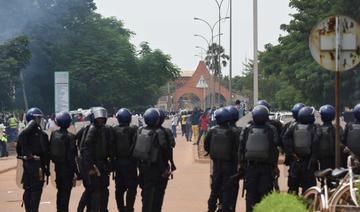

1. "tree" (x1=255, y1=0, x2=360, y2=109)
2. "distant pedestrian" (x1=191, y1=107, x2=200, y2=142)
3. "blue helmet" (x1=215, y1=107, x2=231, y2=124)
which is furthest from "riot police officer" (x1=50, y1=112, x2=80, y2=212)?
"tree" (x1=255, y1=0, x2=360, y2=109)

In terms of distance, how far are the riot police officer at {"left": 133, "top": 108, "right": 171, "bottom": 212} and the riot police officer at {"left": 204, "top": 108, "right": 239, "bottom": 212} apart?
69 cm

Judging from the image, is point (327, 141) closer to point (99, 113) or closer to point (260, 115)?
point (260, 115)

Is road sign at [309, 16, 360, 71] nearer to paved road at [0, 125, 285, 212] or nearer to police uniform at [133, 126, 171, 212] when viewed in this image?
police uniform at [133, 126, 171, 212]

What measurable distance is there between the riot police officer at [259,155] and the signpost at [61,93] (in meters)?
19.3

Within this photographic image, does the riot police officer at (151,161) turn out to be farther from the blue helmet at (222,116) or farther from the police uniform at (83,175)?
the blue helmet at (222,116)

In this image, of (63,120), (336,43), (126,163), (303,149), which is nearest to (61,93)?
(126,163)

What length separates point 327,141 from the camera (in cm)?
1156

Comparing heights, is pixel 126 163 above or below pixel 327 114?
below

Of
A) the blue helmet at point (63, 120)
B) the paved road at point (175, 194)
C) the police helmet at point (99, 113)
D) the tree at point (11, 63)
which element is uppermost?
the tree at point (11, 63)

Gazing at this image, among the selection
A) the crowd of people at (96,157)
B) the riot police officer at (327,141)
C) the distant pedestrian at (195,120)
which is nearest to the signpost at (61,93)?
the distant pedestrian at (195,120)

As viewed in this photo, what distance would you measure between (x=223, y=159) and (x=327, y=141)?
56.5 inches


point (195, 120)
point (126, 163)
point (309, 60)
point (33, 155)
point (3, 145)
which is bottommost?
point (3, 145)

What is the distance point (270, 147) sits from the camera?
35.6ft

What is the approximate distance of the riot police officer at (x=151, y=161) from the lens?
11.4 m
